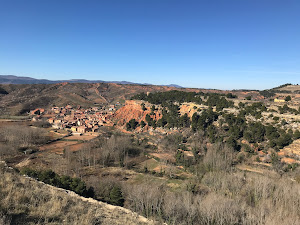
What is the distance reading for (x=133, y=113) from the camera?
78.9m

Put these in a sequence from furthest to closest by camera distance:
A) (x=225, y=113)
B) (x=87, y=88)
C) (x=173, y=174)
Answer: (x=87, y=88), (x=225, y=113), (x=173, y=174)

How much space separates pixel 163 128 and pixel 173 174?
27.5 m

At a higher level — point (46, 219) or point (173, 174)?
point (46, 219)

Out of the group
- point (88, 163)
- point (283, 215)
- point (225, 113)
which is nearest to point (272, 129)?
point (225, 113)

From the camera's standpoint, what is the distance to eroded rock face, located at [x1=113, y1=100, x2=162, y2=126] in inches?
2915

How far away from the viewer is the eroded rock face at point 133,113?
243 ft

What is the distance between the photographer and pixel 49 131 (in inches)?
2876

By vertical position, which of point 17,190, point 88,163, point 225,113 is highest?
point 225,113

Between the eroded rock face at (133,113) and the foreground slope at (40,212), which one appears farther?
the eroded rock face at (133,113)

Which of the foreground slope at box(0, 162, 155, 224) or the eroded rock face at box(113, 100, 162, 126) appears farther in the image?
the eroded rock face at box(113, 100, 162, 126)

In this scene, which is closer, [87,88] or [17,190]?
[17,190]

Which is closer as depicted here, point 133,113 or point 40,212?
point 40,212

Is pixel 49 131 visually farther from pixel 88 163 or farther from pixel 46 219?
pixel 46 219

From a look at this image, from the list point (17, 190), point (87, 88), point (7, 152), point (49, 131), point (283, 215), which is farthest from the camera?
point (87, 88)
